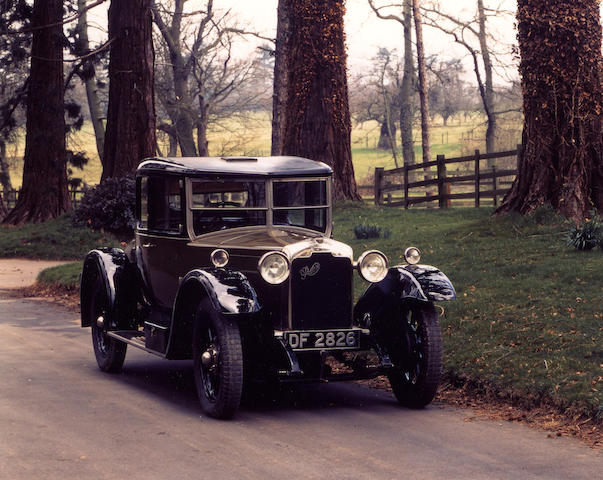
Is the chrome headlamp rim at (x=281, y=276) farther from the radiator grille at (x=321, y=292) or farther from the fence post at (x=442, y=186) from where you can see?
the fence post at (x=442, y=186)

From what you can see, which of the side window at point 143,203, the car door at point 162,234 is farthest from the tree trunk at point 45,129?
the car door at point 162,234

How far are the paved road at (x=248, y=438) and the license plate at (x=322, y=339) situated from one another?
0.54 m

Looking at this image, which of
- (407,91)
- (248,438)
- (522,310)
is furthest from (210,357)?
(407,91)

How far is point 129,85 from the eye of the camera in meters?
23.1

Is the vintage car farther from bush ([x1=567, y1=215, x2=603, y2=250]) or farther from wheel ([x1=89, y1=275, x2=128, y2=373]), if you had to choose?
bush ([x1=567, y1=215, x2=603, y2=250])

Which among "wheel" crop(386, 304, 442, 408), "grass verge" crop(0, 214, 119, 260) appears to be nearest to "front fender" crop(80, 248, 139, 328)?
"wheel" crop(386, 304, 442, 408)

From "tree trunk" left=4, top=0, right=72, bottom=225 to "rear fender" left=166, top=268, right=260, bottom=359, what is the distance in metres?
18.9

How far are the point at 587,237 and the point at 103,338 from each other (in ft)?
21.7

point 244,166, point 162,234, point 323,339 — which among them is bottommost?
point 323,339

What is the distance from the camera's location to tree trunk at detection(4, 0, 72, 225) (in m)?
26.1

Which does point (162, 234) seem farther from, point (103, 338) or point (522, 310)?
point (522, 310)

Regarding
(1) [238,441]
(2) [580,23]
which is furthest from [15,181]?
(1) [238,441]

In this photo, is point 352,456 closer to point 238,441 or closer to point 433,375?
point 238,441

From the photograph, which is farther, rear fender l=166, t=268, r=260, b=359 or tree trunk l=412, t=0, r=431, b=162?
tree trunk l=412, t=0, r=431, b=162
